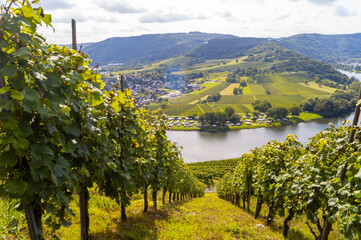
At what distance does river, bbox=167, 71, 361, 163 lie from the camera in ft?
302

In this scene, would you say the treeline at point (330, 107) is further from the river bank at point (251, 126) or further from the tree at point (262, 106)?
the tree at point (262, 106)

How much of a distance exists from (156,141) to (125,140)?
505 cm

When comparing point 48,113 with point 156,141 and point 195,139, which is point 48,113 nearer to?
point 156,141

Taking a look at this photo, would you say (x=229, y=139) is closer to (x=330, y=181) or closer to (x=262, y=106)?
(x=262, y=106)

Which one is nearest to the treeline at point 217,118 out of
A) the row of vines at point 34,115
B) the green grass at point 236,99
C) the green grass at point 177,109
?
the green grass at point 177,109

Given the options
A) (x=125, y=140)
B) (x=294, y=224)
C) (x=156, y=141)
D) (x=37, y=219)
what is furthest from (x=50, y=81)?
(x=294, y=224)

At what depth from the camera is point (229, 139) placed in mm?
109438

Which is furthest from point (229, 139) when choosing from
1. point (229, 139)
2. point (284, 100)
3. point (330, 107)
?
point (284, 100)

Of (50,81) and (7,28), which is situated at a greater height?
(7,28)

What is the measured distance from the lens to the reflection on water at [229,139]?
92062 mm

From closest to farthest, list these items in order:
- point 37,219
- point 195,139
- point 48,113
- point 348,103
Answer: point 48,113 < point 37,219 < point 195,139 < point 348,103

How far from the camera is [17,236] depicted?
523cm

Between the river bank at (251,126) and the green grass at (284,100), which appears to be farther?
the green grass at (284,100)

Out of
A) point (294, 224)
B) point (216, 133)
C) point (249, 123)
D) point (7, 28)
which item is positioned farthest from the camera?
point (249, 123)
